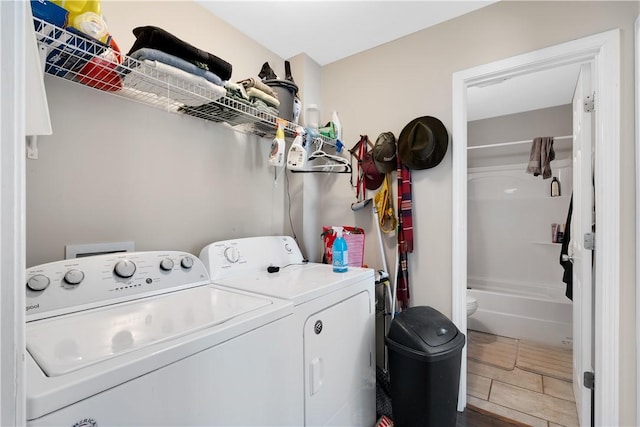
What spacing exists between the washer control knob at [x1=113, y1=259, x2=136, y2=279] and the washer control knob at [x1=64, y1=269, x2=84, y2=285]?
103mm

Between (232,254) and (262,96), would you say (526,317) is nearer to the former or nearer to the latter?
(232,254)

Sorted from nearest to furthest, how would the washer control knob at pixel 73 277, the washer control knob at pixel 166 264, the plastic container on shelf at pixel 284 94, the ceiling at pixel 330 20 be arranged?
the washer control knob at pixel 73 277 < the washer control knob at pixel 166 264 < the ceiling at pixel 330 20 < the plastic container on shelf at pixel 284 94

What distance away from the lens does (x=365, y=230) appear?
219cm

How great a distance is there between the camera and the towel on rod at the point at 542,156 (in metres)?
3.13

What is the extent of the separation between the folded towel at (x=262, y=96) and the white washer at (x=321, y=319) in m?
0.79

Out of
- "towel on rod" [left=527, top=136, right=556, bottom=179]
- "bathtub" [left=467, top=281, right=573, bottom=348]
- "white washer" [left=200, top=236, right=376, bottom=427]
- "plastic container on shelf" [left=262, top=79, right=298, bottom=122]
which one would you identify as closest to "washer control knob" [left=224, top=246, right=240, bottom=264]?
"white washer" [left=200, top=236, right=376, bottom=427]

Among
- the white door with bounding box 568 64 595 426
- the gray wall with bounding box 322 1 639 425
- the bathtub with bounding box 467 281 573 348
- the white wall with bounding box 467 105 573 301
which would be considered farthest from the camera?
the white wall with bounding box 467 105 573 301

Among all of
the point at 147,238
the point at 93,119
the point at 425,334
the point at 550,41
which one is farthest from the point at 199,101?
the point at 550,41

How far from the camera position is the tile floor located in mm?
1792

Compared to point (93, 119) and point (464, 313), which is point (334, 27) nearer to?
point (93, 119)

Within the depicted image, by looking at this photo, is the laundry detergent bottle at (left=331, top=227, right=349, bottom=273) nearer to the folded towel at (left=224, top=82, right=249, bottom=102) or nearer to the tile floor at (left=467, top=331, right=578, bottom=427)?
the folded towel at (left=224, top=82, right=249, bottom=102)

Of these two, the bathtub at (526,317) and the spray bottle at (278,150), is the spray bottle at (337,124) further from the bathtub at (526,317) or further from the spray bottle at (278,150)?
the bathtub at (526,317)

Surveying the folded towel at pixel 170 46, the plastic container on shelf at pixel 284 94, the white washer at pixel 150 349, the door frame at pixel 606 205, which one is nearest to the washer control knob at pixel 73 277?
the white washer at pixel 150 349

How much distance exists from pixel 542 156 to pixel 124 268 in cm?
380
